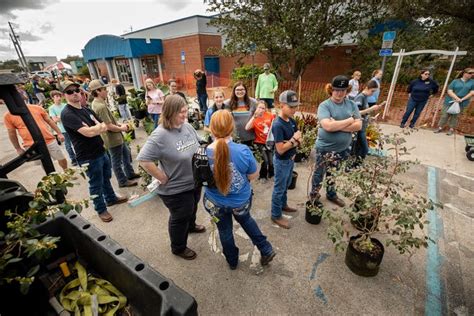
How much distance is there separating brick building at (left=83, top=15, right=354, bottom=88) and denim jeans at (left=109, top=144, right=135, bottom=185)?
1342 centimetres

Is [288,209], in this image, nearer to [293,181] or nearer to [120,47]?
[293,181]

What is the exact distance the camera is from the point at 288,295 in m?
2.37

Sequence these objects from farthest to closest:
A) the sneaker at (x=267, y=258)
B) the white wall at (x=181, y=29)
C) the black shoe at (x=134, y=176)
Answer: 1. the white wall at (x=181, y=29)
2. the black shoe at (x=134, y=176)
3. the sneaker at (x=267, y=258)

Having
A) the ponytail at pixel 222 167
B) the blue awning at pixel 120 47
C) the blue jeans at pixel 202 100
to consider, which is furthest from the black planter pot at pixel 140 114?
the blue awning at pixel 120 47

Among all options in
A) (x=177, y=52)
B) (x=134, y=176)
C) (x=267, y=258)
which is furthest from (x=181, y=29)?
(x=267, y=258)

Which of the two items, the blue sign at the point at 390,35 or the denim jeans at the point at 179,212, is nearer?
the denim jeans at the point at 179,212

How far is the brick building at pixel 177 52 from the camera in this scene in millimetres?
18478

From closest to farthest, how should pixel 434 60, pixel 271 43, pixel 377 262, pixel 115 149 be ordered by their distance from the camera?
pixel 377 262, pixel 115 149, pixel 271 43, pixel 434 60

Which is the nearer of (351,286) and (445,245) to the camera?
(351,286)

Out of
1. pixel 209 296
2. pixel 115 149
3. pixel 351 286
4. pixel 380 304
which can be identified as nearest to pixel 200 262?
pixel 209 296

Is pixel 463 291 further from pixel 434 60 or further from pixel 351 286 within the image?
pixel 434 60

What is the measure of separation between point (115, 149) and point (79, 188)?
1.41 metres

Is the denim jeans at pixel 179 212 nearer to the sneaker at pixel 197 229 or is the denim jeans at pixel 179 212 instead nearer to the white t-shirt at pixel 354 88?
the sneaker at pixel 197 229

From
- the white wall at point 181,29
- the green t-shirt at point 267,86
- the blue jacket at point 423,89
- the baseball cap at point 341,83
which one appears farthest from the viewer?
the white wall at point 181,29
